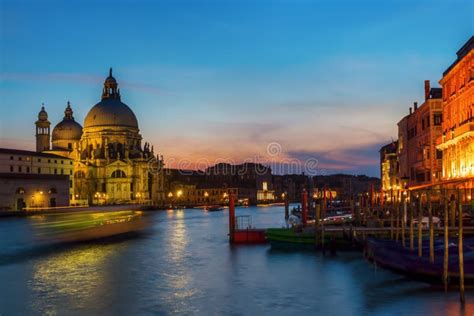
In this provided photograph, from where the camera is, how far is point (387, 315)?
→ 17.0m

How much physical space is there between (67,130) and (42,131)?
18.3 feet

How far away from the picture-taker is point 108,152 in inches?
4692

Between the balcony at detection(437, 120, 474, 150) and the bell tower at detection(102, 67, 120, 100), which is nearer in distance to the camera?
the balcony at detection(437, 120, 474, 150)

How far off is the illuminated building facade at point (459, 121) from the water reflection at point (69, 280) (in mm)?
21528

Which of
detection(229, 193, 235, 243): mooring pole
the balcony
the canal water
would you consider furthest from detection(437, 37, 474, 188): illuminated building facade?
detection(229, 193, 235, 243): mooring pole

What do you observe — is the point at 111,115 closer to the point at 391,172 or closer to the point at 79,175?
the point at 79,175

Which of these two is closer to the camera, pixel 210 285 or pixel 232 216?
pixel 210 285

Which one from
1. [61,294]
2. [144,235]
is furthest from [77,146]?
[61,294]

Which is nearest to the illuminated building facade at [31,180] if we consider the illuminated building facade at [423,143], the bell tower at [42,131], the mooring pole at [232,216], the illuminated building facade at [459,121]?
the bell tower at [42,131]

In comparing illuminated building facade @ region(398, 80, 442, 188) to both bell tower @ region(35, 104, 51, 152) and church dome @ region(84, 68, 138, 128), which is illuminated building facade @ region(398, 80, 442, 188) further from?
bell tower @ region(35, 104, 51, 152)

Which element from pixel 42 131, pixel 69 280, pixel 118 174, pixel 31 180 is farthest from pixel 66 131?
pixel 69 280

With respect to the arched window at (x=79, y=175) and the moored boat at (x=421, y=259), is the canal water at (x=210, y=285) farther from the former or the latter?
the arched window at (x=79, y=175)

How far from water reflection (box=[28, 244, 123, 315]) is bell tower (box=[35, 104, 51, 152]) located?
9560 centimetres

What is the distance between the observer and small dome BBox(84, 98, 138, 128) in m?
122
